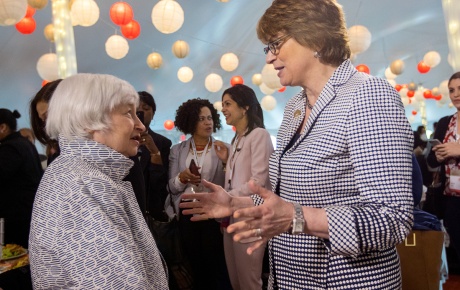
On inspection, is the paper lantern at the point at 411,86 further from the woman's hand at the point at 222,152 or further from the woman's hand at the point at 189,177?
the woman's hand at the point at 189,177

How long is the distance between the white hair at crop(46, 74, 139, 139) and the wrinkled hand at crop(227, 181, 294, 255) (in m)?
0.60

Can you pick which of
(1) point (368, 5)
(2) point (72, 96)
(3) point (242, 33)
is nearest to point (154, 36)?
(3) point (242, 33)

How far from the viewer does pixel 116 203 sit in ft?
3.84

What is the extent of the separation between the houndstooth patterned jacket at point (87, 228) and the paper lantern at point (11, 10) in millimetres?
2432

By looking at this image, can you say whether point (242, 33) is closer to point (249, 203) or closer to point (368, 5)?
point (368, 5)

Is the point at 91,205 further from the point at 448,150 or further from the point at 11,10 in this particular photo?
the point at 11,10

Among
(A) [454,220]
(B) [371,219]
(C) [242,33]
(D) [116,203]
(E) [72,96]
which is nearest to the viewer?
(B) [371,219]

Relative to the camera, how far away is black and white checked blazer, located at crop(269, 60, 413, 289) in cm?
99

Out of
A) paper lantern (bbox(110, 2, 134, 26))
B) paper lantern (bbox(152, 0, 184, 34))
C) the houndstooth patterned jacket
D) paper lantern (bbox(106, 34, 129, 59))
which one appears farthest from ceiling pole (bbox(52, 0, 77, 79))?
the houndstooth patterned jacket

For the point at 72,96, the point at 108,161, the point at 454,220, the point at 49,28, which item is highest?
the point at 49,28

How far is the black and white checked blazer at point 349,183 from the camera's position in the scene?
99 centimetres

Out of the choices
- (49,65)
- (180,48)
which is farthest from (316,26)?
(180,48)

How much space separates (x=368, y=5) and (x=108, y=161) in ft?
32.0

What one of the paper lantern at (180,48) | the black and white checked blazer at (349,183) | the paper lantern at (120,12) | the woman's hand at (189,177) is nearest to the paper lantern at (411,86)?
the paper lantern at (180,48)
